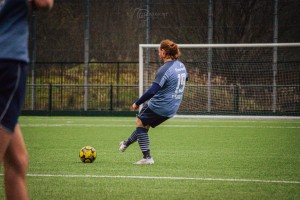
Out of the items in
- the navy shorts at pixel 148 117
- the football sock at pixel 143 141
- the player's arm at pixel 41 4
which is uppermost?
the player's arm at pixel 41 4

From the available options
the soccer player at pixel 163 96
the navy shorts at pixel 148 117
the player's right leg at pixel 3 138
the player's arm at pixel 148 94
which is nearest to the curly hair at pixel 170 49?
the soccer player at pixel 163 96

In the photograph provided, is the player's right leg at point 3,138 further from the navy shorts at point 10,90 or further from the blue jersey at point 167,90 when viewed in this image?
the blue jersey at point 167,90

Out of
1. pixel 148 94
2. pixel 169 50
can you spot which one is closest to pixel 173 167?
pixel 148 94

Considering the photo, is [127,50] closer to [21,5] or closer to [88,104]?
[88,104]

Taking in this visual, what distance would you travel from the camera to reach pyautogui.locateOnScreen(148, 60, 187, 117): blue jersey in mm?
9727

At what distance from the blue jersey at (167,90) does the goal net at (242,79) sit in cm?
1096

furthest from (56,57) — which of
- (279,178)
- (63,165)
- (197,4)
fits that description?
(279,178)

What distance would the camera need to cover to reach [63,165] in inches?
367

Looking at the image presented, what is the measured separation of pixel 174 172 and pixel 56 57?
18045 mm

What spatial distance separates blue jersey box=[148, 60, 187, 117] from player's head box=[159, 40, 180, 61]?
90 mm

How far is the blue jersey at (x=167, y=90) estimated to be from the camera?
9.73 meters

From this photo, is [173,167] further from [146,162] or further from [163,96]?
[163,96]

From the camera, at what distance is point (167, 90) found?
9.81 m

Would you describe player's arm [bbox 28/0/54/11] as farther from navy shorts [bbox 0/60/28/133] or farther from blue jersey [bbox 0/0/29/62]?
navy shorts [bbox 0/60/28/133]
